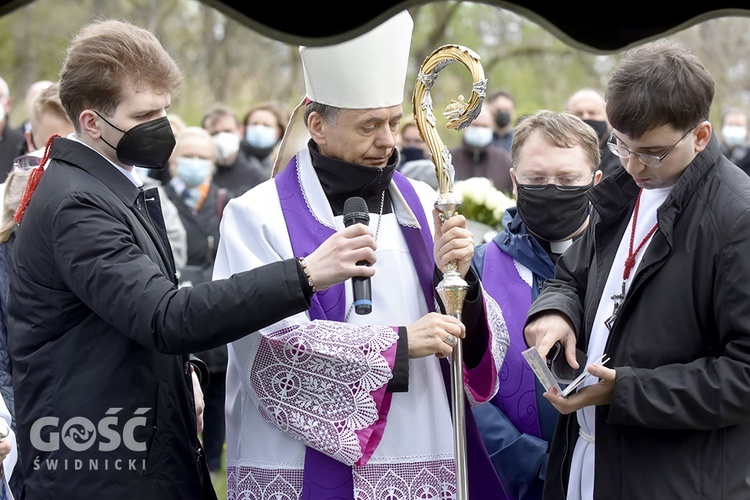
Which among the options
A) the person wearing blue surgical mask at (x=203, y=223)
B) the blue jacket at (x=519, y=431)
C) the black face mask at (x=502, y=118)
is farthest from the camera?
the black face mask at (x=502, y=118)

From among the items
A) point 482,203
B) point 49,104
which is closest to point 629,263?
point 482,203

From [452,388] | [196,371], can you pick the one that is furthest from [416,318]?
[196,371]

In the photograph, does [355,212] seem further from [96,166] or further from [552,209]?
[552,209]

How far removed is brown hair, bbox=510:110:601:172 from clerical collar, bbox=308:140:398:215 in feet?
2.09

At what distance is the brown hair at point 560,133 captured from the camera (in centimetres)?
389

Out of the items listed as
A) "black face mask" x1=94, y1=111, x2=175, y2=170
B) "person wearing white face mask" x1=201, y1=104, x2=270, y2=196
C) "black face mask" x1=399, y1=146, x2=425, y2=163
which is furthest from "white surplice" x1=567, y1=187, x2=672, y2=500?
"black face mask" x1=399, y1=146, x2=425, y2=163

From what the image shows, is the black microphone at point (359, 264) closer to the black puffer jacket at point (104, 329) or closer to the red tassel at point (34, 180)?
the black puffer jacket at point (104, 329)

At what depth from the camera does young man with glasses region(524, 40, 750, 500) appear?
2.79m

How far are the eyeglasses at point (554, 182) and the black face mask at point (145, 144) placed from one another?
4.37 ft

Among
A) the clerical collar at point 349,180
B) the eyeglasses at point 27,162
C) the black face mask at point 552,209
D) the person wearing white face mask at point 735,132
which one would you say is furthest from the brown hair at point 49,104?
the person wearing white face mask at point 735,132

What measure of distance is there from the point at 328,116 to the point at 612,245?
41.0 inches

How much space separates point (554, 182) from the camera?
3.84 metres

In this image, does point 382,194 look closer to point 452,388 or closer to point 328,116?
point 328,116

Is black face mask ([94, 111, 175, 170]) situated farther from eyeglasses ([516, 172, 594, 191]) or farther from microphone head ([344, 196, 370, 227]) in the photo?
eyeglasses ([516, 172, 594, 191])
